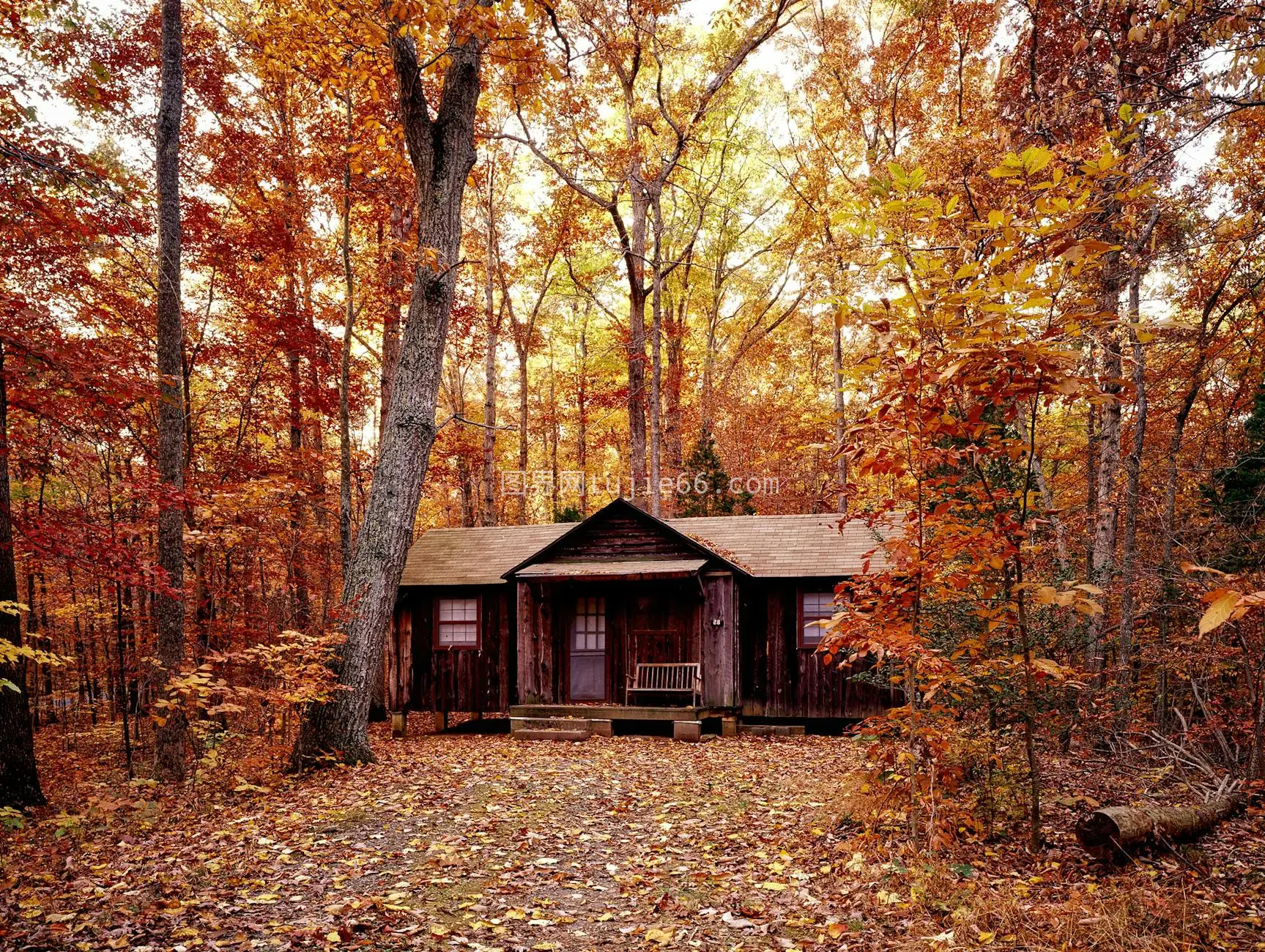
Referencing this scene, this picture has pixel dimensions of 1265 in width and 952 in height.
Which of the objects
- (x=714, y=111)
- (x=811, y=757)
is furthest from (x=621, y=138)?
(x=811, y=757)

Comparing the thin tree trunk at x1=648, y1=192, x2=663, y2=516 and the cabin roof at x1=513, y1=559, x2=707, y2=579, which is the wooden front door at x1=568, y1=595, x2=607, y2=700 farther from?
the thin tree trunk at x1=648, y1=192, x2=663, y2=516

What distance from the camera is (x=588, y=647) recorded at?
15.6 metres

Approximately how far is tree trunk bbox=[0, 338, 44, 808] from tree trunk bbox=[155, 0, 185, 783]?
1219 mm

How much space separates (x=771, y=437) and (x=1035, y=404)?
2623 centimetres

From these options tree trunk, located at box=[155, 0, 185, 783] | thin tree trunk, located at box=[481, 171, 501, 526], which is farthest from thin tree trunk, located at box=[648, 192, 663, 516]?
tree trunk, located at box=[155, 0, 185, 783]

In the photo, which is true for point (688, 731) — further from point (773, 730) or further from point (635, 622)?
point (635, 622)

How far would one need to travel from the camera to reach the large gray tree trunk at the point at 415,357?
9.53 metres

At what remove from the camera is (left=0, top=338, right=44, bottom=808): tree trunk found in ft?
25.1

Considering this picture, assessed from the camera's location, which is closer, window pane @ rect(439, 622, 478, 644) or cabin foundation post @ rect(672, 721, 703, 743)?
cabin foundation post @ rect(672, 721, 703, 743)

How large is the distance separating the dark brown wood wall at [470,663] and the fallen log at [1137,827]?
1182 centimetres

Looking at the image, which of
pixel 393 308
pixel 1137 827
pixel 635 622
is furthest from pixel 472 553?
pixel 1137 827

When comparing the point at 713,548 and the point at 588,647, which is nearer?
the point at 713,548

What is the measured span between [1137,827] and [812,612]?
9234 millimetres

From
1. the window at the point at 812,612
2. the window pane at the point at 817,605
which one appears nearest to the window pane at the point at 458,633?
the window at the point at 812,612
